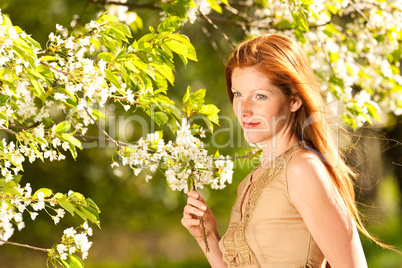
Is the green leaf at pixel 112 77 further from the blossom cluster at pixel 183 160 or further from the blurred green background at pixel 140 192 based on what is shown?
the blurred green background at pixel 140 192

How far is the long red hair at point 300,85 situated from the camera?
2.04 metres

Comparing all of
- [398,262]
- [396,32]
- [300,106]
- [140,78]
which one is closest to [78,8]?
[396,32]

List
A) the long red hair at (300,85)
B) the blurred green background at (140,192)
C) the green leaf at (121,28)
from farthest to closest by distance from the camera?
1. the blurred green background at (140,192)
2. the green leaf at (121,28)
3. the long red hair at (300,85)

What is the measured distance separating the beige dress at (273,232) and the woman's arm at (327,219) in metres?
0.09

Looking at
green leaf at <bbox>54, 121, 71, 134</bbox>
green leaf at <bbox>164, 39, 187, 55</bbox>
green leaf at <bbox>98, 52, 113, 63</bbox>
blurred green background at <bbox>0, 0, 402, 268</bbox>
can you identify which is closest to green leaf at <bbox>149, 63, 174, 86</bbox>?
green leaf at <bbox>164, 39, 187, 55</bbox>

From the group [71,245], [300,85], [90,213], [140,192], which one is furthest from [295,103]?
[140,192]

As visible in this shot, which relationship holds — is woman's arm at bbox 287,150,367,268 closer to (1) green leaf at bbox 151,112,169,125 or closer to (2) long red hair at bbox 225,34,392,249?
(2) long red hair at bbox 225,34,392,249

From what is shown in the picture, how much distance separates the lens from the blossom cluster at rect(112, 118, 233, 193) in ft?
7.45

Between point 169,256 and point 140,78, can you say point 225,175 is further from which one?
point 169,256

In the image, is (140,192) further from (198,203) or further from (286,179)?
(286,179)

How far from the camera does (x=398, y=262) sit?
264 inches

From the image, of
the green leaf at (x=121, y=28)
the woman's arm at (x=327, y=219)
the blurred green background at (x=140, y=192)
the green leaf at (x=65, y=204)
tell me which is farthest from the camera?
the blurred green background at (x=140, y=192)

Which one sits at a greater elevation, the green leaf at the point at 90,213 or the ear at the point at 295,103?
the ear at the point at 295,103

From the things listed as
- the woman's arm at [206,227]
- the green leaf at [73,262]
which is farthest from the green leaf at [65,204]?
the woman's arm at [206,227]
